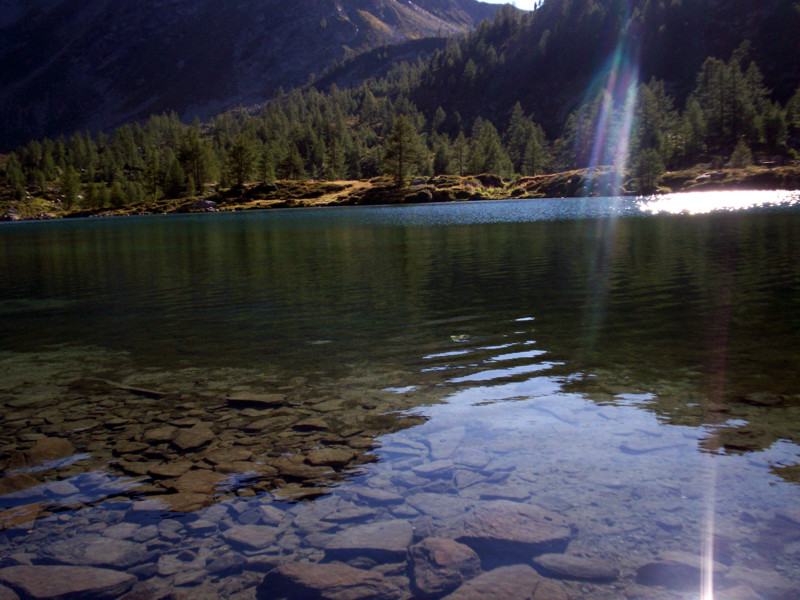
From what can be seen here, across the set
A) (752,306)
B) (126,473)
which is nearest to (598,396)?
(126,473)

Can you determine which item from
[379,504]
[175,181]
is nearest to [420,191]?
[175,181]

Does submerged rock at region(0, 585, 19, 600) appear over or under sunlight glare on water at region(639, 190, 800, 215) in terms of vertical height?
under

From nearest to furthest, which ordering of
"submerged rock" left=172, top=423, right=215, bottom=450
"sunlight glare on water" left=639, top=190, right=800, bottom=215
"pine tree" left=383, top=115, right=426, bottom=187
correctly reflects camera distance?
"submerged rock" left=172, top=423, right=215, bottom=450 < "sunlight glare on water" left=639, top=190, right=800, bottom=215 < "pine tree" left=383, top=115, right=426, bottom=187

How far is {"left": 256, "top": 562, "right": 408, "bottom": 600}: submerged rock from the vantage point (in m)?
5.00

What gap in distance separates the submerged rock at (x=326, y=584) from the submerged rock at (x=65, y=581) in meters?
1.50

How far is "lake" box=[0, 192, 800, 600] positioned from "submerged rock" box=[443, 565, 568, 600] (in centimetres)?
2

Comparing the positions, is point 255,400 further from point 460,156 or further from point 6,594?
point 460,156

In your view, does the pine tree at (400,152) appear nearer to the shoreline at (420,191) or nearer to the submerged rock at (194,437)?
the shoreline at (420,191)

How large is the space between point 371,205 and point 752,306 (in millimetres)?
117212

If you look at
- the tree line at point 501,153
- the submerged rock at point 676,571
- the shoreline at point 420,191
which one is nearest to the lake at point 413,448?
the submerged rock at point 676,571

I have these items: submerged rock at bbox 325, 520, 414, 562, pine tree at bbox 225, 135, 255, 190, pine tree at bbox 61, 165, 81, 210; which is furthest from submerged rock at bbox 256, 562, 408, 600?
pine tree at bbox 61, 165, 81, 210

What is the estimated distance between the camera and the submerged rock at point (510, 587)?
4.84 meters

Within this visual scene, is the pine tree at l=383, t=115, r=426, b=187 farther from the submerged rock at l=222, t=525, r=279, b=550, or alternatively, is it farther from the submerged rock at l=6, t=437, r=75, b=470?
the submerged rock at l=222, t=525, r=279, b=550

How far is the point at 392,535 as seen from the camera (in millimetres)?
5922
